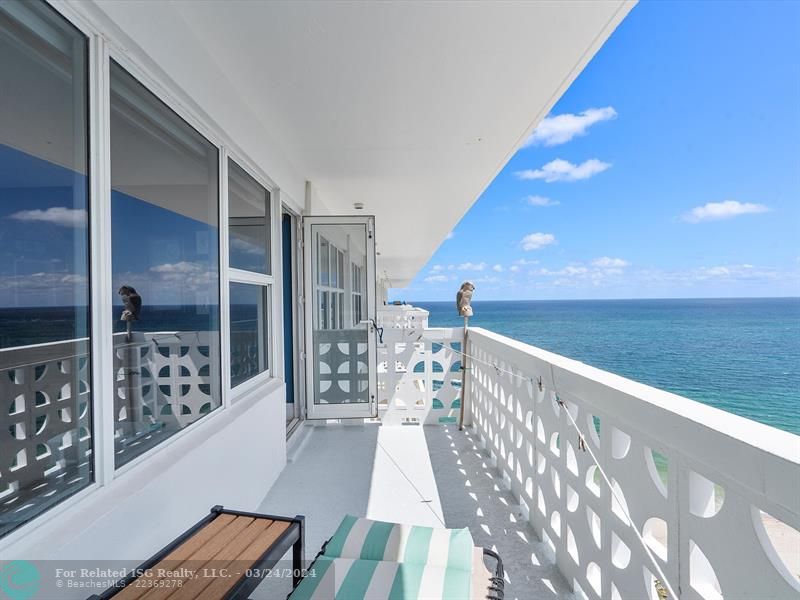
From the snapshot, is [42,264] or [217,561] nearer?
[42,264]

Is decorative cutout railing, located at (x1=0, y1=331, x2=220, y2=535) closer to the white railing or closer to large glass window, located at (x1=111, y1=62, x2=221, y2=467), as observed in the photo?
large glass window, located at (x1=111, y1=62, x2=221, y2=467)

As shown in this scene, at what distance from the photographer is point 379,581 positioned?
1.32m

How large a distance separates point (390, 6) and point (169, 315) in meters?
1.57

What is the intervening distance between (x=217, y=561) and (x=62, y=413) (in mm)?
642

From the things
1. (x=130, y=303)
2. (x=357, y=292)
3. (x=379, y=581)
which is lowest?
(x=379, y=581)

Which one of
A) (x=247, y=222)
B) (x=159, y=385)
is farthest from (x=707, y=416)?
(x=247, y=222)

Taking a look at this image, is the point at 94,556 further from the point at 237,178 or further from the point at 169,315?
the point at 237,178

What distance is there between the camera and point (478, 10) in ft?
5.58

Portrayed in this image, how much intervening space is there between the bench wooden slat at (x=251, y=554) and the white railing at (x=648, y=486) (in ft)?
3.93

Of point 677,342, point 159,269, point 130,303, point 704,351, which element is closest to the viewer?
point 130,303

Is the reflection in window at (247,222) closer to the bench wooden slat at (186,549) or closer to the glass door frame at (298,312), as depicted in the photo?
the glass door frame at (298,312)

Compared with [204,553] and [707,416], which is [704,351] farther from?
[204,553]

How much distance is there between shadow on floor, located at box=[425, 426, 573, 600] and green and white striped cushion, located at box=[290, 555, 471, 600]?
25.2 inches

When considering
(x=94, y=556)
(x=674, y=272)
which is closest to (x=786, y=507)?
(x=94, y=556)
